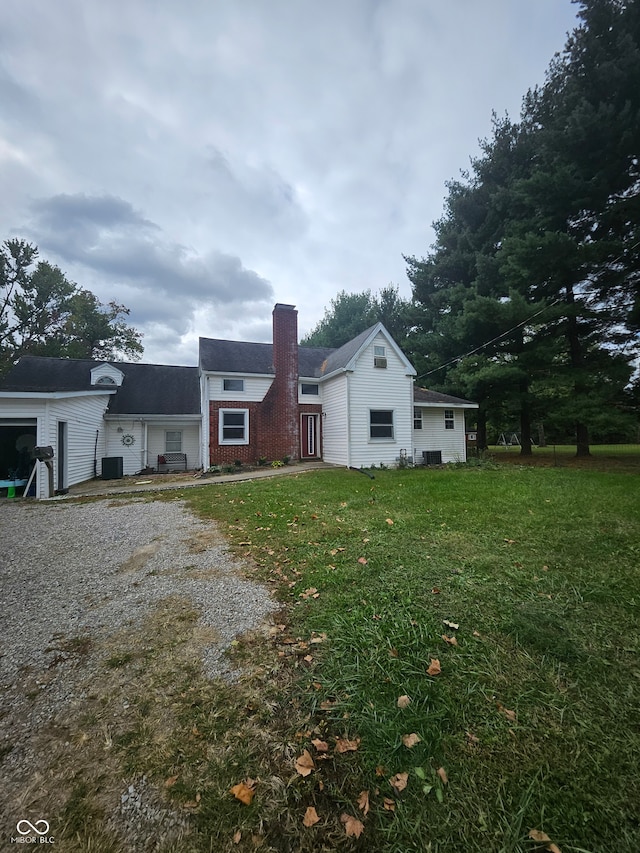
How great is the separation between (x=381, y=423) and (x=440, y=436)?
4254 mm

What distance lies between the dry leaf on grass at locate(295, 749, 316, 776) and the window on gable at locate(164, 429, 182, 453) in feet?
54.4

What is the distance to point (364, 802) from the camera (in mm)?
1511

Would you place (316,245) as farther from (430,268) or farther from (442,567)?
(442,567)

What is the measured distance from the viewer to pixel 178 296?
2716cm

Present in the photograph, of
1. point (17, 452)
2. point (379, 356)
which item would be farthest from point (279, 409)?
point (17, 452)

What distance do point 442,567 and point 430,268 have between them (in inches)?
926

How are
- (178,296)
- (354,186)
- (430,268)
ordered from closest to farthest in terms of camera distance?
(354,186) < (430,268) < (178,296)

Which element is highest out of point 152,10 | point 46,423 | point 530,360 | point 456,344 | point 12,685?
point 152,10

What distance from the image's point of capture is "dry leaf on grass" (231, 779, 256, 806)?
4.94 feet

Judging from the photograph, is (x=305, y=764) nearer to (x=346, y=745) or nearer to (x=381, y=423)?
(x=346, y=745)

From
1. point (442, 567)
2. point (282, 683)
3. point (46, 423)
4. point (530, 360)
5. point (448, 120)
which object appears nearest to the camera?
point (282, 683)

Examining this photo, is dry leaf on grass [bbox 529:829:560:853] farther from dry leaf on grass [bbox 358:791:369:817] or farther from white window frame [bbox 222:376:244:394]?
white window frame [bbox 222:376:244:394]

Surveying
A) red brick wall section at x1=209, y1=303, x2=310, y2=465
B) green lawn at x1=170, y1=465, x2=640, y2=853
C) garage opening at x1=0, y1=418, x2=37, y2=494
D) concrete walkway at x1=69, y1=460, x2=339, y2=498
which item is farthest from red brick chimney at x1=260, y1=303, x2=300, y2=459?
green lawn at x1=170, y1=465, x2=640, y2=853

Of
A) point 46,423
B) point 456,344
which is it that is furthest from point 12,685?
point 456,344
